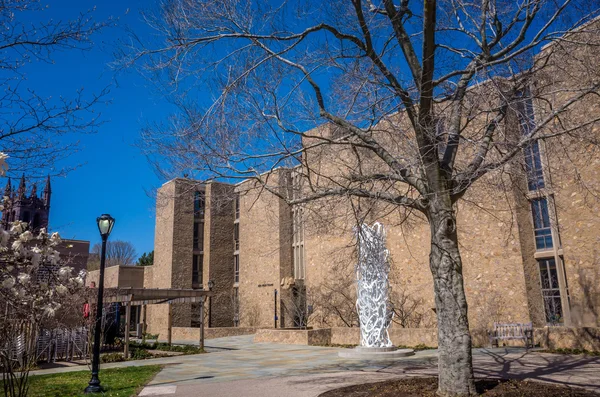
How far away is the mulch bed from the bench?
8.18 metres

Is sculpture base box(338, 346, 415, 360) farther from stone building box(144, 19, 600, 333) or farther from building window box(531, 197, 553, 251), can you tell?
building window box(531, 197, 553, 251)

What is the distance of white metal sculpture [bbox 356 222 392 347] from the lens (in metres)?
15.3

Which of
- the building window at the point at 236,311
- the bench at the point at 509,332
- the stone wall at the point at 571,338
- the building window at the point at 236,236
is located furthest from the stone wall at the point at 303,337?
the building window at the point at 236,236

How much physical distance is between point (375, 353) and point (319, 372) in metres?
4.15

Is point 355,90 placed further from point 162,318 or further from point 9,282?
point 162,318

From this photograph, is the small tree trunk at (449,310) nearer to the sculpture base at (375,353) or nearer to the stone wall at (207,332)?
the sculpture base at (375,353)

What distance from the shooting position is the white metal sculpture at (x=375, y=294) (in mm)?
15305

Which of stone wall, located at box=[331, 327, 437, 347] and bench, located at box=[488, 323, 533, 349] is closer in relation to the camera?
bench, located at box=[488, 323, 533, 349]

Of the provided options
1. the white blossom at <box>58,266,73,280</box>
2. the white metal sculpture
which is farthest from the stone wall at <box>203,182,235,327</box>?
the white blossom at <box>58,266,73,280</box>

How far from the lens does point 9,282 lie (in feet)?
13.9

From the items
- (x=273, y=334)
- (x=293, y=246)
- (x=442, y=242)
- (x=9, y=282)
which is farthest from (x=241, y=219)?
(x=9, y=282)

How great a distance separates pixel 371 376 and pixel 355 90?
5629 millimetres

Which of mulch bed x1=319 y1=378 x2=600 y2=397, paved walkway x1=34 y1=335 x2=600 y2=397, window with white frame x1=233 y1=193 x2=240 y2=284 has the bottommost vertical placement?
paved walkway x1=34 y1=335 x2=600 y2=397

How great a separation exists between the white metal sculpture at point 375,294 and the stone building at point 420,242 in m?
0.87
